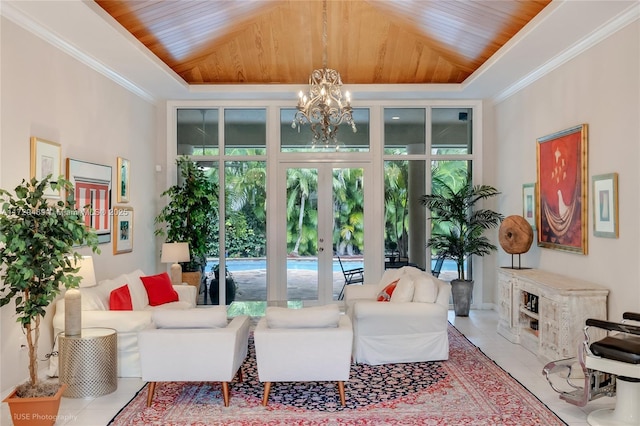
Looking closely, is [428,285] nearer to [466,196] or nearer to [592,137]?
[592,137]

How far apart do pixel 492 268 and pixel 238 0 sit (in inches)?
221

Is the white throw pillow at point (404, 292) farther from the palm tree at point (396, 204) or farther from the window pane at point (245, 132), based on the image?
the window pane at point (245, 132)

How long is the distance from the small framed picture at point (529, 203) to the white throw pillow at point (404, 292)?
2.21 meters

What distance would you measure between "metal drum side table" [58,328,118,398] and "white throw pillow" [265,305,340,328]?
1481 millimetres

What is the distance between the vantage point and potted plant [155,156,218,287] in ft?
26.1

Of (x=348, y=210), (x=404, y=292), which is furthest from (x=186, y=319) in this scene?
(x=348, y=210)

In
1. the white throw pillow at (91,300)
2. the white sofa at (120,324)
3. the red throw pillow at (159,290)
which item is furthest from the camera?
the red throw pillow at (159,290)

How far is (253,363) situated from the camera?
5492mm

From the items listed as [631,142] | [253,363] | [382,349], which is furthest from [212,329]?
[631,142]

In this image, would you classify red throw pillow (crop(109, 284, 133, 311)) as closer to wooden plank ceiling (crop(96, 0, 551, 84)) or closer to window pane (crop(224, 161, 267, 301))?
wooden plank ceiling (crop(96, 0, 551, 84))

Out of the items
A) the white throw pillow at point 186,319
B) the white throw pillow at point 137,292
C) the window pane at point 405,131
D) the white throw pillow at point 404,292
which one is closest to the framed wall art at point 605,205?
the white throw pillow at point 404,292

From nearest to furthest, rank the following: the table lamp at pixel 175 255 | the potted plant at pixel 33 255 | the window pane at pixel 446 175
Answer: the potted plant at pixel 33 255 < the table lamp at pixel 175 255 < the window pane at pixel 446 175

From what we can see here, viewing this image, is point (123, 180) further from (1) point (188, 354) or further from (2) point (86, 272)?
(1) point (188, 354)

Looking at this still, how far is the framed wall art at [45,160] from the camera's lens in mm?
4844
